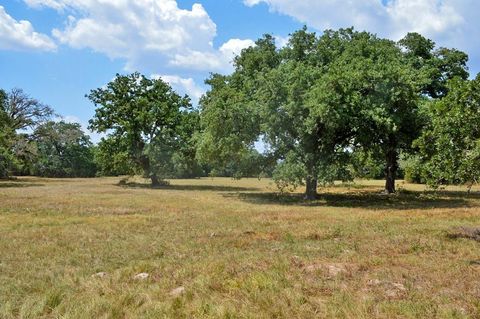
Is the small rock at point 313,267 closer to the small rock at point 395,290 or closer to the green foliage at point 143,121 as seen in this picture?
the small rock at point 395,290

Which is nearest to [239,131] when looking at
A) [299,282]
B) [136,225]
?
[136,225]

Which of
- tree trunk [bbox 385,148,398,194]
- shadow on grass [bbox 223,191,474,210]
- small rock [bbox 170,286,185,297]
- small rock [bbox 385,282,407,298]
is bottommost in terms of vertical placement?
small rock [bbox 170,286,185,297]

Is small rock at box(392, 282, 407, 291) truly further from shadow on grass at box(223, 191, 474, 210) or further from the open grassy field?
shadow on grass at box(223, 191, 474, 210)

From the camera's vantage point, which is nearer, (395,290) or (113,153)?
(395,290)

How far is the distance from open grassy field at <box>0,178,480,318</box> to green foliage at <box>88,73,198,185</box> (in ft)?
105

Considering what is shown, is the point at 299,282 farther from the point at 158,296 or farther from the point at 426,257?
the point at 426,257

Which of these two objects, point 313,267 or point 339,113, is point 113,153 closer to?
point 339,113

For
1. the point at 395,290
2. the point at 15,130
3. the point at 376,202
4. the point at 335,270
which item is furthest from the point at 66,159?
the point at 395,290

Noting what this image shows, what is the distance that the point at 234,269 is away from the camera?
33.5 feet

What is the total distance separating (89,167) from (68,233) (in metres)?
84.8

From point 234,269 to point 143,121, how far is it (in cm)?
4212

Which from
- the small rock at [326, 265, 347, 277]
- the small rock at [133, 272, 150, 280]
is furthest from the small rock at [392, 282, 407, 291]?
Result: the small rock at [133, 272, 150, 280]

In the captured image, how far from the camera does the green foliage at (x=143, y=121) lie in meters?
50.8

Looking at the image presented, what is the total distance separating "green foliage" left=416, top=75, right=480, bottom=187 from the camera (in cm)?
1411
